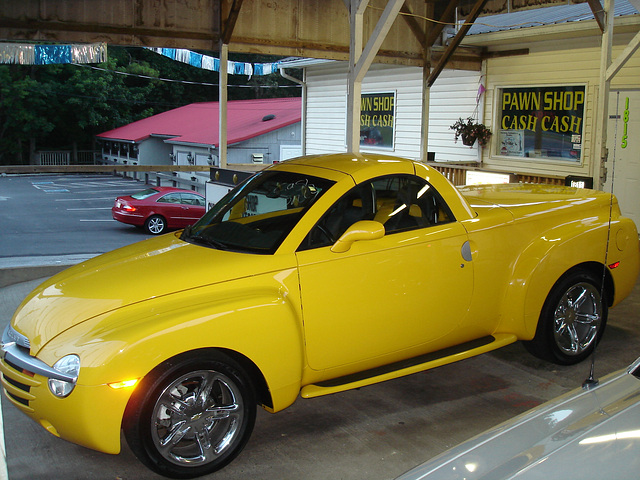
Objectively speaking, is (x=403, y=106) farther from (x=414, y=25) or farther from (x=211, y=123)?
(x=211, y=123)

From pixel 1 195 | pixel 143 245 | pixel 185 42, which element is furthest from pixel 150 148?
pixel 143 245

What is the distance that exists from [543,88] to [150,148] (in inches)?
1134

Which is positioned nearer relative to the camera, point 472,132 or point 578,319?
point 578,319

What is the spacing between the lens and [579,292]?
541 centimetres

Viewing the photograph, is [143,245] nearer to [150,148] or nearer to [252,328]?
[252,328]

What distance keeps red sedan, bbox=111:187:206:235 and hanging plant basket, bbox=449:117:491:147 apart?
7.17 meters

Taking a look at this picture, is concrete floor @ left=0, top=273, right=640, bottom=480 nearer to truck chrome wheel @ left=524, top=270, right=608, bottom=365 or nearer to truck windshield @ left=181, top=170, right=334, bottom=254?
truck chrome wheel @ left=524, top=270, right=608, bottom=365

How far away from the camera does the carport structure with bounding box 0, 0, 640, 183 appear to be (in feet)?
27.9

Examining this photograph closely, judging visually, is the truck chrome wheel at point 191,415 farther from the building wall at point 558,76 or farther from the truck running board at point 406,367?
the building wall at point 558,76

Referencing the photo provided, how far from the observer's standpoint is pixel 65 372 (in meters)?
3.47

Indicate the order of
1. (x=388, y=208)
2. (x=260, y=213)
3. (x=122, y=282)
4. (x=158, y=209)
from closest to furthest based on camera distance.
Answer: (x=122, y=282), (x=388, y=208), (x=260, y=213), (x=158, y=209)

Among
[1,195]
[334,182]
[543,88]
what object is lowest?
[1,195]

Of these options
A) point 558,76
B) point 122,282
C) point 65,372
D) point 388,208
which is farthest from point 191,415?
point 558,76

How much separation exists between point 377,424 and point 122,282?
194 cm
